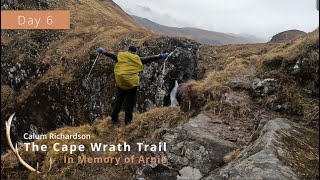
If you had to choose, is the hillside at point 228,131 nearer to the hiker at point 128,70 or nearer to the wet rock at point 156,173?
the wet rock at point 156,173

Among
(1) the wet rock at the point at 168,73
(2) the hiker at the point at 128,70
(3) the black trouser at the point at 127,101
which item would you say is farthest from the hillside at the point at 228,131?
(1) the wet rock at the point at 168,73

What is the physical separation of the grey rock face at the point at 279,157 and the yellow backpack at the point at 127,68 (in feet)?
16.2

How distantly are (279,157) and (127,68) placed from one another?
20.9 feet

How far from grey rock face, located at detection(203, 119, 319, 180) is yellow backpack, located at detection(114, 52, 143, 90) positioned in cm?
493

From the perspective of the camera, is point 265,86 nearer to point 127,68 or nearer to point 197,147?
point 197,147

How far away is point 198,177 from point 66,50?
31.9 metres

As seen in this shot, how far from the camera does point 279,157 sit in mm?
8336

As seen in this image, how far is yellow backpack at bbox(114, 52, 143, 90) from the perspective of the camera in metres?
13.3

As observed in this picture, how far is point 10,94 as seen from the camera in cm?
3497

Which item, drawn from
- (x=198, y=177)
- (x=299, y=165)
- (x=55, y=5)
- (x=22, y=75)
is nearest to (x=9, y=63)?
(x=22, y=75)

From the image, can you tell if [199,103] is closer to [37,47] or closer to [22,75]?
[22,75]

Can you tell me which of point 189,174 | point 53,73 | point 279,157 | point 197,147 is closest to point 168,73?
point 53,73

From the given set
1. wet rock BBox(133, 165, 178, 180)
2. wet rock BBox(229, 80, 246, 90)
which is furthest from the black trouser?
wet rock BBox(133, 165, 178, 180)

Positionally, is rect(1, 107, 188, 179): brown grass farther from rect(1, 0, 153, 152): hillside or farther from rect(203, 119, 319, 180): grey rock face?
rect(1, 0, 153, 152): hillside
